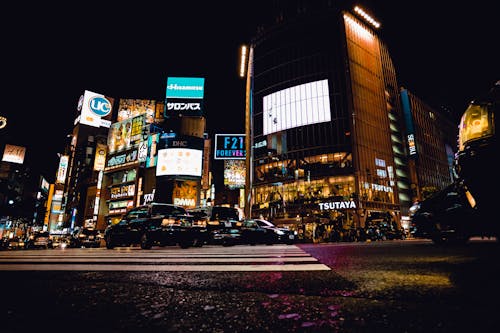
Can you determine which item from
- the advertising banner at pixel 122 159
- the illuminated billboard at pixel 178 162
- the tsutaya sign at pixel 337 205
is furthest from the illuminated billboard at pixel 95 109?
the tsutaya sign at pixel 337 205

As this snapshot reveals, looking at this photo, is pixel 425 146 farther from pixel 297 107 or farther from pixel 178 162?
pixel 178 162

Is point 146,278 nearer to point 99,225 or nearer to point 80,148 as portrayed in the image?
point 99,225

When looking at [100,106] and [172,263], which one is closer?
[172,263]

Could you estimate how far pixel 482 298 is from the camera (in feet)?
4.98

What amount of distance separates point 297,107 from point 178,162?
75.3 ft

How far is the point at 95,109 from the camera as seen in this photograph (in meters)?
68.9

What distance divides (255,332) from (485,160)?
279 centimetres

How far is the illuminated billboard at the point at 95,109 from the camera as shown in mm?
67312

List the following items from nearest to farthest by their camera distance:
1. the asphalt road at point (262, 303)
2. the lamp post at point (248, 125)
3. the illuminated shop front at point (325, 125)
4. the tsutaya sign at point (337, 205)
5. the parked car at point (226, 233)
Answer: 1. the asphalt road at point (262, 303)
2. the parked car at point (226, 233)
3. the tsutaya sign at point (337, 205)
4. the illuminated shop front at point (325, 125)
5. the lamp post at point (248, 125)

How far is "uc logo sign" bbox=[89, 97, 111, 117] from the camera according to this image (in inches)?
2704

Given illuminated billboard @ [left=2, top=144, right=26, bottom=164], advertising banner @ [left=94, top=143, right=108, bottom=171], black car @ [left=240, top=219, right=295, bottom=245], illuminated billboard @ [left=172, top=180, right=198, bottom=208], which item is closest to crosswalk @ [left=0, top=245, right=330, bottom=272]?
black car @ [left=240, top=219, right=295, bottom=245]

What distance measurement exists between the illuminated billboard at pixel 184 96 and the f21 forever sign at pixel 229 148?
6011 mm

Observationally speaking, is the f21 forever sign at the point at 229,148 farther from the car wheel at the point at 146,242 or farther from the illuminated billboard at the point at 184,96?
the car wheel at the point at 146,242

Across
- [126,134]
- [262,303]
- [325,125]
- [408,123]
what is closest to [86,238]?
[262,303]
